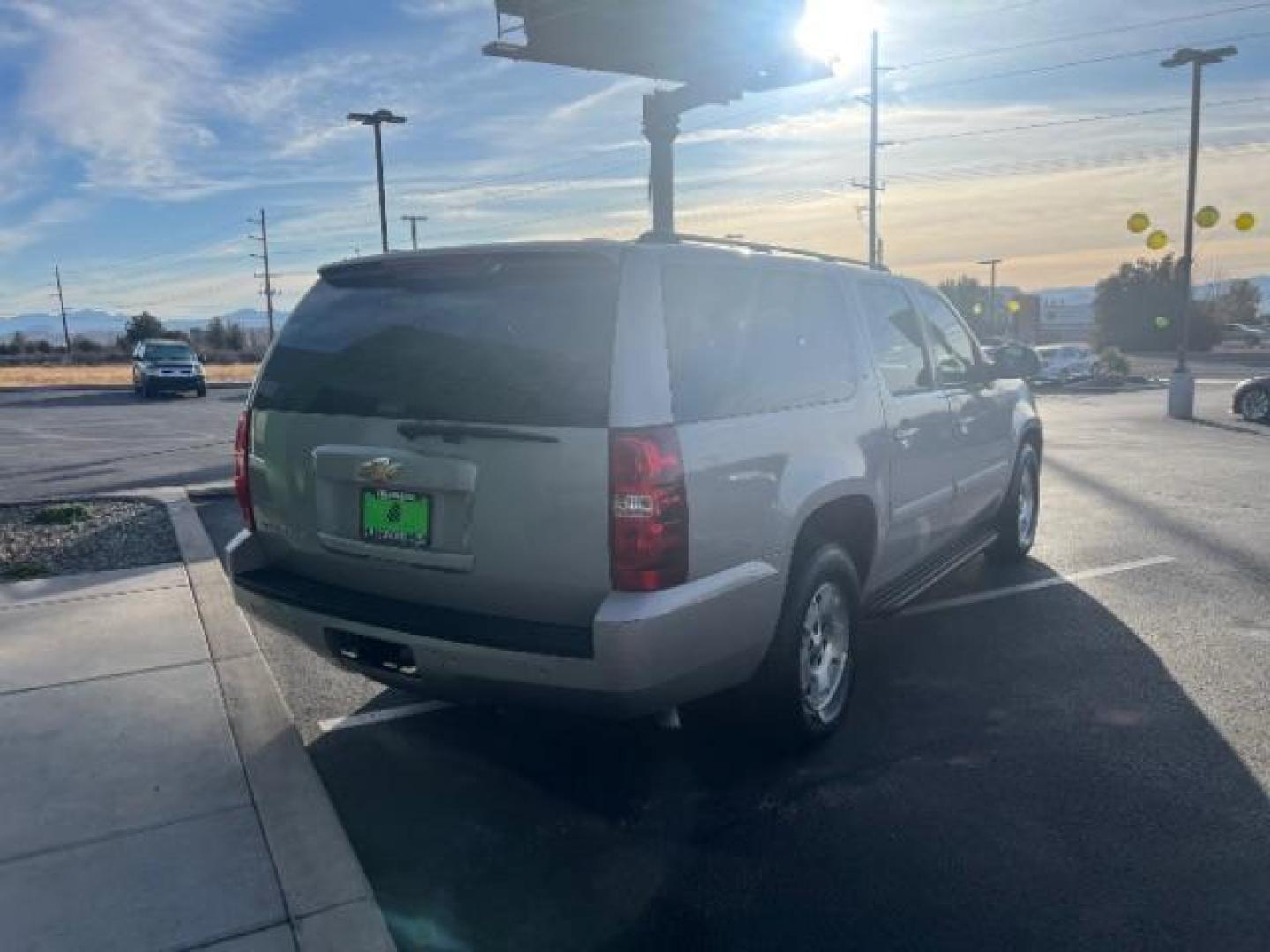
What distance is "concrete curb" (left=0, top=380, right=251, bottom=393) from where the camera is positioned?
3538cm

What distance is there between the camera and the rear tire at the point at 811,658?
12.1ft

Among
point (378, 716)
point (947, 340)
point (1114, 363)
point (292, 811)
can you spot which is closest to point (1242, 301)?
point (1114, 363)

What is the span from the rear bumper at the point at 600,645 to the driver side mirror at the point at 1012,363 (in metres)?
3.20

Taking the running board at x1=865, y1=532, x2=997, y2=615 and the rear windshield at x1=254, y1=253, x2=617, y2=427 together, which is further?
the running board at x1=865, y1=532, x2=997, y2=615

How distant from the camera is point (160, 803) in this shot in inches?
141

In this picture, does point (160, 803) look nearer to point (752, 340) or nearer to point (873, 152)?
point (752, 340)

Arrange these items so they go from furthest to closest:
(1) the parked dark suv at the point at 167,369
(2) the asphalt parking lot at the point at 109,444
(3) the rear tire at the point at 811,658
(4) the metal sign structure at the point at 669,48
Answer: (1) the parked dark suv at the point at 167,369, (4) the metal sign structure at the point at 669,48, (2) the asphalt parking lot at the point at 109,444, (3) the rear tire at the point at 811,658

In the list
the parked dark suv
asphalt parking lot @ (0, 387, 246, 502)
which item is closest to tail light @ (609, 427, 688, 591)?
asphalt parking lot @ (0, 387, 246, 502)

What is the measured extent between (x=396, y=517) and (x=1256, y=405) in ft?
63.2

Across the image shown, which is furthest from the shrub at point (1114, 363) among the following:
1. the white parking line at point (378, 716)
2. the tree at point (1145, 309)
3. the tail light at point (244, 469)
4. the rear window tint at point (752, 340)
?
the tail light at point (244, 469)

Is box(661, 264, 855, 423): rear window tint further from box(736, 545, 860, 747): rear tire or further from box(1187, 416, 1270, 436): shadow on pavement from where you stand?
box(1187, 416, 1270, 436): shadow on pavement

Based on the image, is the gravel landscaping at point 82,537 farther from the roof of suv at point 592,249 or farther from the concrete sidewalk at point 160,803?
the roof of suv at point 592,249

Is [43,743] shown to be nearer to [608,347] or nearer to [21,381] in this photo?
[608,347]

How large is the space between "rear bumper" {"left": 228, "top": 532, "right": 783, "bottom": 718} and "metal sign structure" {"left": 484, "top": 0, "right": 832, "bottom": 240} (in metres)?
19.2
